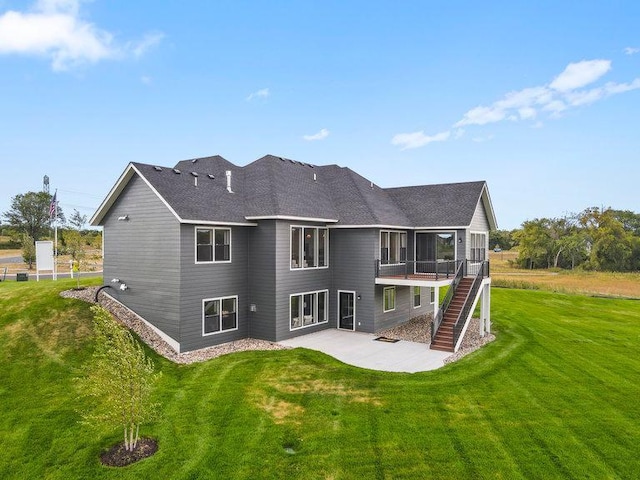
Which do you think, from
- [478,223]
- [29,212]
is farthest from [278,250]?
[29,212]

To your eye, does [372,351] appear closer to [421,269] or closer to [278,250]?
[278,250]

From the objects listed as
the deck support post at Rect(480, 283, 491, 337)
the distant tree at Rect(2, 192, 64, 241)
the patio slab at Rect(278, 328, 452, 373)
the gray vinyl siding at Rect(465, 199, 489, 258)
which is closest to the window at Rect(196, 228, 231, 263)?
the patio slab at Rect(278, 328, 452, 373)

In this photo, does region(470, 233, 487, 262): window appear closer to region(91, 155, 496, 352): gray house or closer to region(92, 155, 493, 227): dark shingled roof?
region(91, 155, 496, 352): gray house

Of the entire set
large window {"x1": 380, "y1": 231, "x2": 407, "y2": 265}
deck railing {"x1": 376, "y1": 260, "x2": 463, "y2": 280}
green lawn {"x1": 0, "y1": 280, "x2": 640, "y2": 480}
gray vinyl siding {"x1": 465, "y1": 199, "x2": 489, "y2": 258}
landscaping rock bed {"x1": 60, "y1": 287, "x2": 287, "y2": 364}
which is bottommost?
green lawn {"x1": 0, "y1": 280, "x2": 640, "y2": 480}

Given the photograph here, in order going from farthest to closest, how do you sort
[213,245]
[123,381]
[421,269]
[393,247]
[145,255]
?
[421,269]
[393,247]
[213,245]
[145,255]
[123,381]

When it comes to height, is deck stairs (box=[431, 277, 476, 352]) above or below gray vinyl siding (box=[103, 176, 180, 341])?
below

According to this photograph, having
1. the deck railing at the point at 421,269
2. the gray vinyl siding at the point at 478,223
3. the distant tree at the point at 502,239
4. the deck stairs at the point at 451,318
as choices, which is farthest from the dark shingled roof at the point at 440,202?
the distant tree at the point at 502,239
